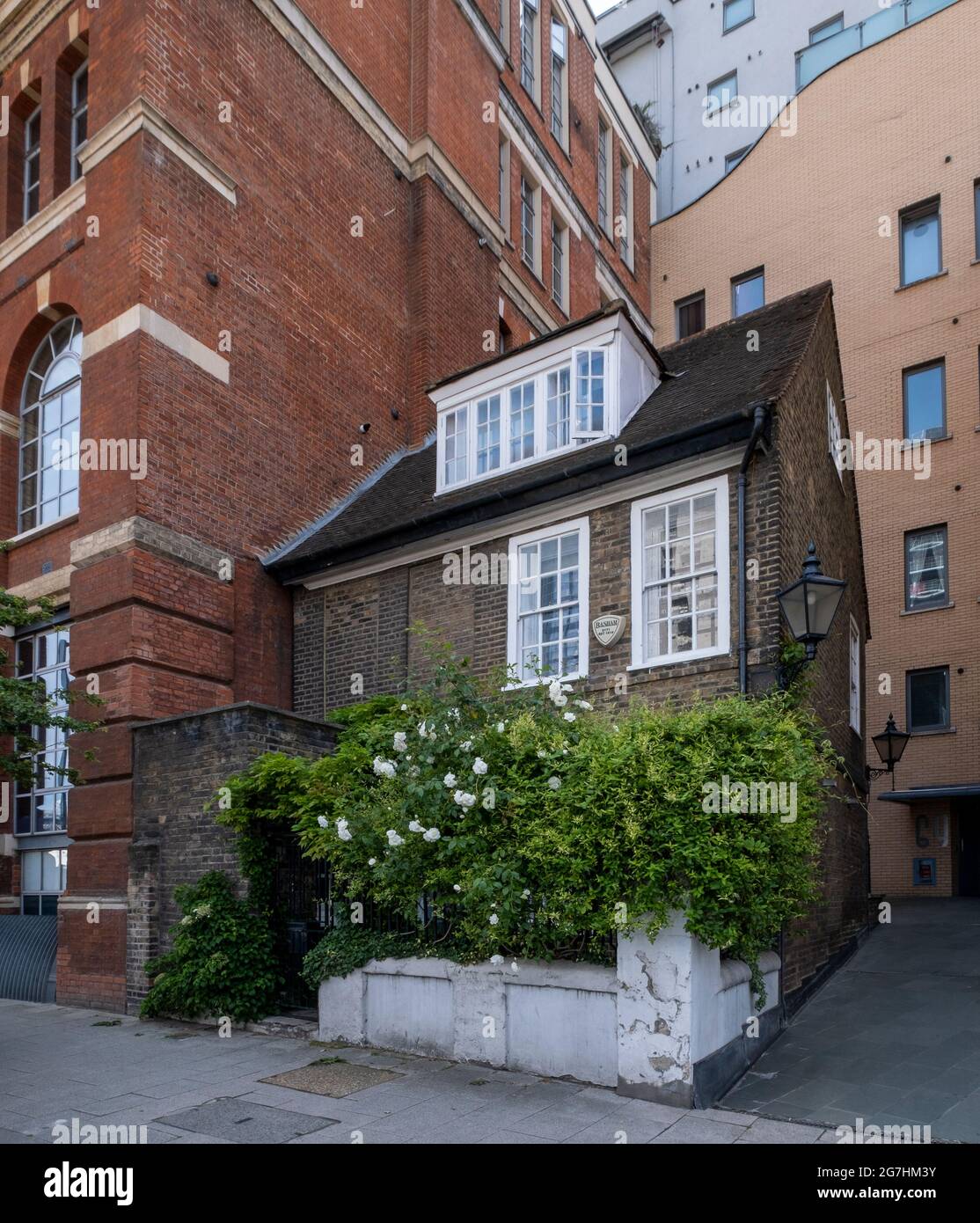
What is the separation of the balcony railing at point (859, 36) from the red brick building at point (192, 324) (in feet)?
37.7

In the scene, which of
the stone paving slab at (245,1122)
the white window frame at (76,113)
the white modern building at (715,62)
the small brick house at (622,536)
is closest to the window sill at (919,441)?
the small brick house at (622,536)

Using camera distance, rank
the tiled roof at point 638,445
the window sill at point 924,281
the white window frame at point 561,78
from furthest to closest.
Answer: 1. the white window frame at point 561,78
2. the window sill at point 924,281
3. the tiled roof at point 638,445

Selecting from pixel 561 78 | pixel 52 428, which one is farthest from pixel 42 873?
pixel 561 78

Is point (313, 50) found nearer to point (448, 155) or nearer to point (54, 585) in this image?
point (448, 155)

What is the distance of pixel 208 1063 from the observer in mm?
9172

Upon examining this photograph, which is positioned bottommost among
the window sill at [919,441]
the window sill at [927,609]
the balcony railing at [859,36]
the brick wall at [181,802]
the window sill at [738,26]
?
the brick wall at [181,802]

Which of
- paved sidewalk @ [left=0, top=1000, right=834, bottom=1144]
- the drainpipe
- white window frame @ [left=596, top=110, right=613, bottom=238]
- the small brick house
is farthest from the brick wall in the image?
white window frame @ [left=596, top=110, right=613, bottom=238]

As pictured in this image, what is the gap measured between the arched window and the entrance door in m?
16.8

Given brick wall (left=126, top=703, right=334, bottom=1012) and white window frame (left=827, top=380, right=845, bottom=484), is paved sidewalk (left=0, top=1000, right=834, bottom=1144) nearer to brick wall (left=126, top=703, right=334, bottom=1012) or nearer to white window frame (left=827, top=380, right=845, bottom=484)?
brick wall (left=126, top=703, right=334, bottom=1012)

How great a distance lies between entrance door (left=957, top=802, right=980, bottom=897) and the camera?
68.7ft

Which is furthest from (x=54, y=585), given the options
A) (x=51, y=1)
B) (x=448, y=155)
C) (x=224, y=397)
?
(x=448, y=155)

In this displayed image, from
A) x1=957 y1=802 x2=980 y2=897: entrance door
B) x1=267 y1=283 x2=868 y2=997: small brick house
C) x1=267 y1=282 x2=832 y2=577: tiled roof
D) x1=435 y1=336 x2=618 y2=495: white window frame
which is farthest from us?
x1=957 y1=802 x2=980 y2=897: entrance door

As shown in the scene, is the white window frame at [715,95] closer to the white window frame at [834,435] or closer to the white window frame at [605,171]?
the white window frame at [605,171]

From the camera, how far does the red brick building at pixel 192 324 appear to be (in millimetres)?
13305
